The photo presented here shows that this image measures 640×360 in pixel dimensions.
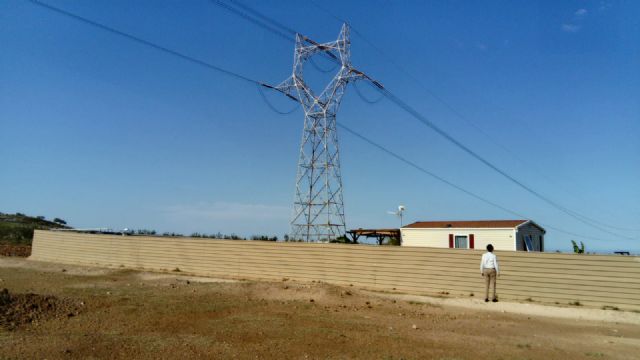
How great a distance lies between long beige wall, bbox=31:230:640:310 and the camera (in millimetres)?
11328

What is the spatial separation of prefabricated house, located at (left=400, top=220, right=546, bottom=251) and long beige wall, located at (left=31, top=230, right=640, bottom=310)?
27.3 ft

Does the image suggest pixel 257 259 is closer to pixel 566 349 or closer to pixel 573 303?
pixel 573 303

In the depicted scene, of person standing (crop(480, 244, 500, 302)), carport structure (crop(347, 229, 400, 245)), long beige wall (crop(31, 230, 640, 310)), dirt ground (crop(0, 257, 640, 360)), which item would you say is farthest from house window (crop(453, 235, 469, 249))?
dirt ground (crop(0, 257, 640, 360))

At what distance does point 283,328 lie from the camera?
8.01m

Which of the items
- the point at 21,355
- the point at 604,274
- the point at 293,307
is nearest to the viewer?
the point at 21,355

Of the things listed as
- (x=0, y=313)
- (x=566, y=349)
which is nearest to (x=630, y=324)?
(x=566, y=349)

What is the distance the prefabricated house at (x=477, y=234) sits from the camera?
20484 millimetres

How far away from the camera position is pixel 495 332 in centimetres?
805

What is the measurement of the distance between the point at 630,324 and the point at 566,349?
146 inches

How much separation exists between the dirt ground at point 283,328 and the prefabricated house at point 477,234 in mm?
9993

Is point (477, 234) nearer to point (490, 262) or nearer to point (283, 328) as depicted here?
point (490, 262)

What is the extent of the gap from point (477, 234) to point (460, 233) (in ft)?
2.63

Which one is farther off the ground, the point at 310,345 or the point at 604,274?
the point at 604,274

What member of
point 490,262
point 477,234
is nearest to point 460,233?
point 477,234
